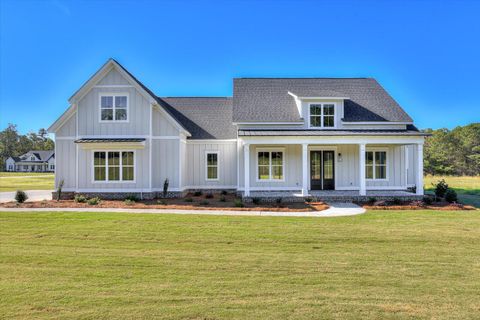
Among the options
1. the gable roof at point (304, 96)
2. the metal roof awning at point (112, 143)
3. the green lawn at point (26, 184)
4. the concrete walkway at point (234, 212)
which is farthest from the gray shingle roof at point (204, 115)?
the green lawn at point (26, 184)

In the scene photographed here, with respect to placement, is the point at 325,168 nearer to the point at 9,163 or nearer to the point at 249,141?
the point at 249,141

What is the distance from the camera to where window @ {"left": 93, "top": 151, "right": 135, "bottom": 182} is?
18594 millimetres

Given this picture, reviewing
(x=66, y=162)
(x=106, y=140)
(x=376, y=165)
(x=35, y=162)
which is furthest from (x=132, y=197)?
(x=35, y=162)

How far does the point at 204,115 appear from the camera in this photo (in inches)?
938

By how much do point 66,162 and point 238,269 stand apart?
1583 centimetres

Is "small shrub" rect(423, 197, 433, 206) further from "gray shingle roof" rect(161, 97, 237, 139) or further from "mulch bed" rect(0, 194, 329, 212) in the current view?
"gray shingle roof" rect(161, 97, 237, 139)

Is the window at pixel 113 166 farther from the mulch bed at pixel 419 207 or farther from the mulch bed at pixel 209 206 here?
the mulch bed at pixel 419 207

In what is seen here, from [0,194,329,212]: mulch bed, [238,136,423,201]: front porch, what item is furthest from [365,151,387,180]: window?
[0,194,329,212]: mulch bed

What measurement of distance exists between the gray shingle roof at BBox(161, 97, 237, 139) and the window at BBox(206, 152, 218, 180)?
3.85 ft

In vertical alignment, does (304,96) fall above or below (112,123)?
above

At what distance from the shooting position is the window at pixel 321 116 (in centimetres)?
2009

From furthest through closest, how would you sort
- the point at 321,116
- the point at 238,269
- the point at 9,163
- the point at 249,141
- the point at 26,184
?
the point at 9,163, the point at 26,184, the point at 321,116, the point at 249,141, the point at 238,269

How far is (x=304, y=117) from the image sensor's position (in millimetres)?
20078

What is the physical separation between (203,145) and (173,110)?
14.3 ft
